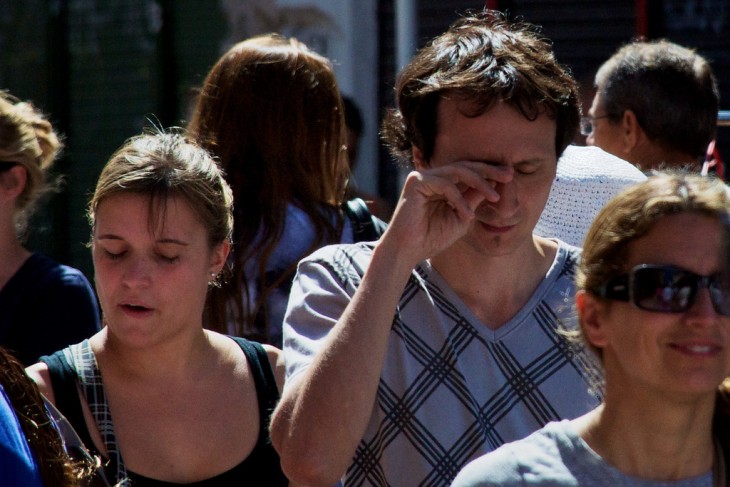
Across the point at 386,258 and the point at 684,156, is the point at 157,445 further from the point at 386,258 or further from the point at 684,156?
the point at 684,156

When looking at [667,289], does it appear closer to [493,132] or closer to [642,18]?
[493,132]

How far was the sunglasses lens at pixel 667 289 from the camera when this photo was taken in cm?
177

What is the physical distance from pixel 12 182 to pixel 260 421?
1225 millimetres

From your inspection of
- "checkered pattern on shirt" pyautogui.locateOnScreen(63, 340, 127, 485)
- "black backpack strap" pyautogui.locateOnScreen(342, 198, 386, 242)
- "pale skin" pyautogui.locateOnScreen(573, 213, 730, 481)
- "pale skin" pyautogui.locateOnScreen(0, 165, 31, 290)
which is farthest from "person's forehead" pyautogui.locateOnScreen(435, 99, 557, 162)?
"pale skin" pyautogui.locateOnScreen(0, 165, 31, 290)

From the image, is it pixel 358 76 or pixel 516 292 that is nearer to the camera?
pixel 516 292

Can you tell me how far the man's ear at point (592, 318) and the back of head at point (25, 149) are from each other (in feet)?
6.55

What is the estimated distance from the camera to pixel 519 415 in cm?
223

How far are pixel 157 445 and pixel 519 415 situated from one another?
78 centimetres

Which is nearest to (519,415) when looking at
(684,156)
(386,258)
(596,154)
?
(386,258)

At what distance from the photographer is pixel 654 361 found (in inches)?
70.5

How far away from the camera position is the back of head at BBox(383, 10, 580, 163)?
90.4 inches

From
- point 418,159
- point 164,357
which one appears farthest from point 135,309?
point 418,159

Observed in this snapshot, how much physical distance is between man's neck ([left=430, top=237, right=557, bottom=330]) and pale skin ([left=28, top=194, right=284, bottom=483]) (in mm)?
583

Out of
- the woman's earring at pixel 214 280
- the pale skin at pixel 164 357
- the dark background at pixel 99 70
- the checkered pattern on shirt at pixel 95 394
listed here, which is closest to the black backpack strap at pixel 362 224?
the woman's earring at pixel 214 280
